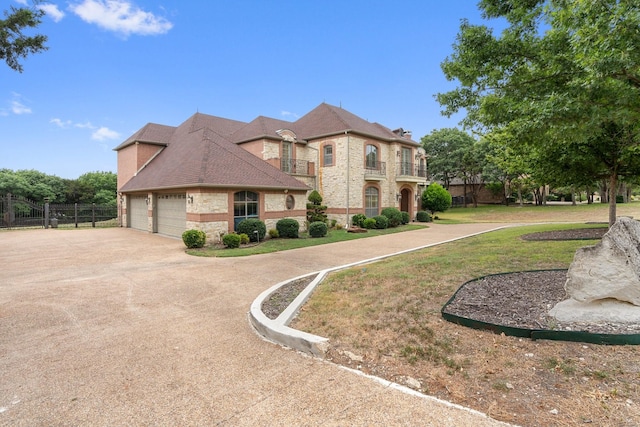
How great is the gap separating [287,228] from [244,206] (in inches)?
101

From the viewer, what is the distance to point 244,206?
17.2m

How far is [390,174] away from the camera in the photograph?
26391mm

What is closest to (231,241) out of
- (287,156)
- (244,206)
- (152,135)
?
(244,206)

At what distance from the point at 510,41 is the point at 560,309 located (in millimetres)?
5707

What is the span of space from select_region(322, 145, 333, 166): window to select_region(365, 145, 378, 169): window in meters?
2.82

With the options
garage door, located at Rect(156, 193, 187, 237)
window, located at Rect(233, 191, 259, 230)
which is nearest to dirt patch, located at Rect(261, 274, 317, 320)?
window, located at Rect(233, 191, 259, 230)

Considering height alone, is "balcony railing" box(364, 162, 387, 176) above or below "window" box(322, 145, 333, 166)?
below

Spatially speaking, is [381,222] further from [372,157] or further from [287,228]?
[287,228]

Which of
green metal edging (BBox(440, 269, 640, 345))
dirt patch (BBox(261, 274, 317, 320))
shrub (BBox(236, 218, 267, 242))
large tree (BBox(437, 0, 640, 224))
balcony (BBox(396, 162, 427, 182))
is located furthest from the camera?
balcony (BBox(396, 162, 427, 182))

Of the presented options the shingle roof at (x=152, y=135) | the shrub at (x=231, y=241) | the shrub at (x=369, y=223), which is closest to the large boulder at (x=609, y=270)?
the shrub at (x=231, y=241)

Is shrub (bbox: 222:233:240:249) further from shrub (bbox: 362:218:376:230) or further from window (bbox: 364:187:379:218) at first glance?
window (bbox: 364:187:379:218)

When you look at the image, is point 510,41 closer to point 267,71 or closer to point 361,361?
point 361,361

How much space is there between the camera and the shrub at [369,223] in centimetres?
2273

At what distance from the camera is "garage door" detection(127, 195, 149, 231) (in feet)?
72.2
